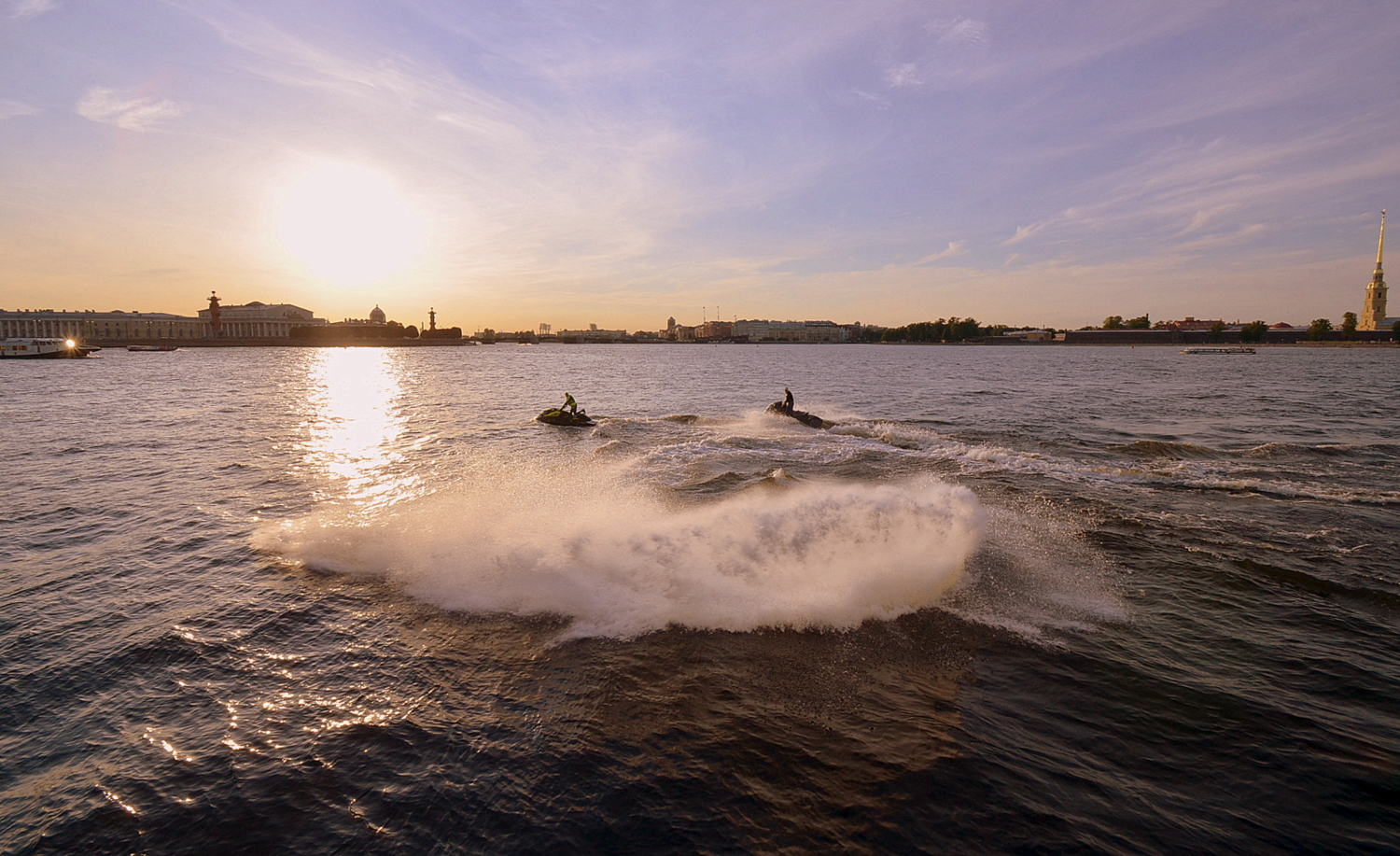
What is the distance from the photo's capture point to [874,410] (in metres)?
35.4

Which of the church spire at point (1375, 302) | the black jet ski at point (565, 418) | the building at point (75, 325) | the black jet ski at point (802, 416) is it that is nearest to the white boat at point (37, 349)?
the building at point (75, 325)

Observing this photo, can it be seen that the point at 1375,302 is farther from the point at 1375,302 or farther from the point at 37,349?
the point at 37,349

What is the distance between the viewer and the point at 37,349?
9219 cm

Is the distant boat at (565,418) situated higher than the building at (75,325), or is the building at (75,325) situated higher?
the building at (75,325)

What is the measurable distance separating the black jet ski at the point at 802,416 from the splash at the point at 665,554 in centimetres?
1454

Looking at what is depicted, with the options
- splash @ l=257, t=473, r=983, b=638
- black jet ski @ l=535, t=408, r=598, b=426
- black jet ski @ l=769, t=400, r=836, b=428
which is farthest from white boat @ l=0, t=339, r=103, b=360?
splash @ l=257, t=473, r=983, b=638

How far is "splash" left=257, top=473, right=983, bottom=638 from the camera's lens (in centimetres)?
883

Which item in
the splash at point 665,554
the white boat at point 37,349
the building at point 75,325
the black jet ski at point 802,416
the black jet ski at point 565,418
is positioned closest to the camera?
the splash at point 665,554

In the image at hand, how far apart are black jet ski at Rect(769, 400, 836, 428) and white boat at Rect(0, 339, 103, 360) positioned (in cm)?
12074

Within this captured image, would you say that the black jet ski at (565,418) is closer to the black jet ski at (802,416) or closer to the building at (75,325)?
the black jet ski at (802,416)

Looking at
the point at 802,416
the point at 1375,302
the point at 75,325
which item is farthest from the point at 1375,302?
the point at 75,325

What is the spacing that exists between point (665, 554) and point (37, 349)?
5189 inches

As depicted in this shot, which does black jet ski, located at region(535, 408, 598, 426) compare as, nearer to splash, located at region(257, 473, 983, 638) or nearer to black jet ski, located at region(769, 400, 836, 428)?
black jet ski, located at region(769, 400, 836, 428)

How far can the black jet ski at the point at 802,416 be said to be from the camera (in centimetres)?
2831
